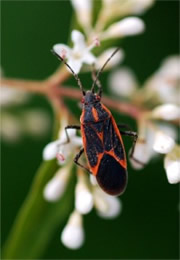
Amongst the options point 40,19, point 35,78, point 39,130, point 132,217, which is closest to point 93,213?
point 132,217

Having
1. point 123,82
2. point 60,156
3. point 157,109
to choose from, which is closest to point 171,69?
point 123,82

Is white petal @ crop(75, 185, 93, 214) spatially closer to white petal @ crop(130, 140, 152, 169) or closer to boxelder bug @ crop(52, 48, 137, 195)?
boxelder bug @ crop(52, 48, 137, 195)

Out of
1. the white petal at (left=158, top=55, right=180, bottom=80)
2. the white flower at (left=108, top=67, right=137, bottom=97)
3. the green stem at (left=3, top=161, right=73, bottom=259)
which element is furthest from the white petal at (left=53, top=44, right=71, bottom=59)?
the white flower at (left=108, top=67, right=137, bottom=97)

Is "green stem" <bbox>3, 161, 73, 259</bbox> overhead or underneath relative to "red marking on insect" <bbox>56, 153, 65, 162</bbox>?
underneath

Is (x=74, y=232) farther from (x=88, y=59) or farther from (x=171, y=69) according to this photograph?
(x=171, y=69)

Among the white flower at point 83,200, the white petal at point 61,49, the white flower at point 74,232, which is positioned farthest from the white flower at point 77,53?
the white flower at point 74,232

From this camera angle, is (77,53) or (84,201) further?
(77,53)
